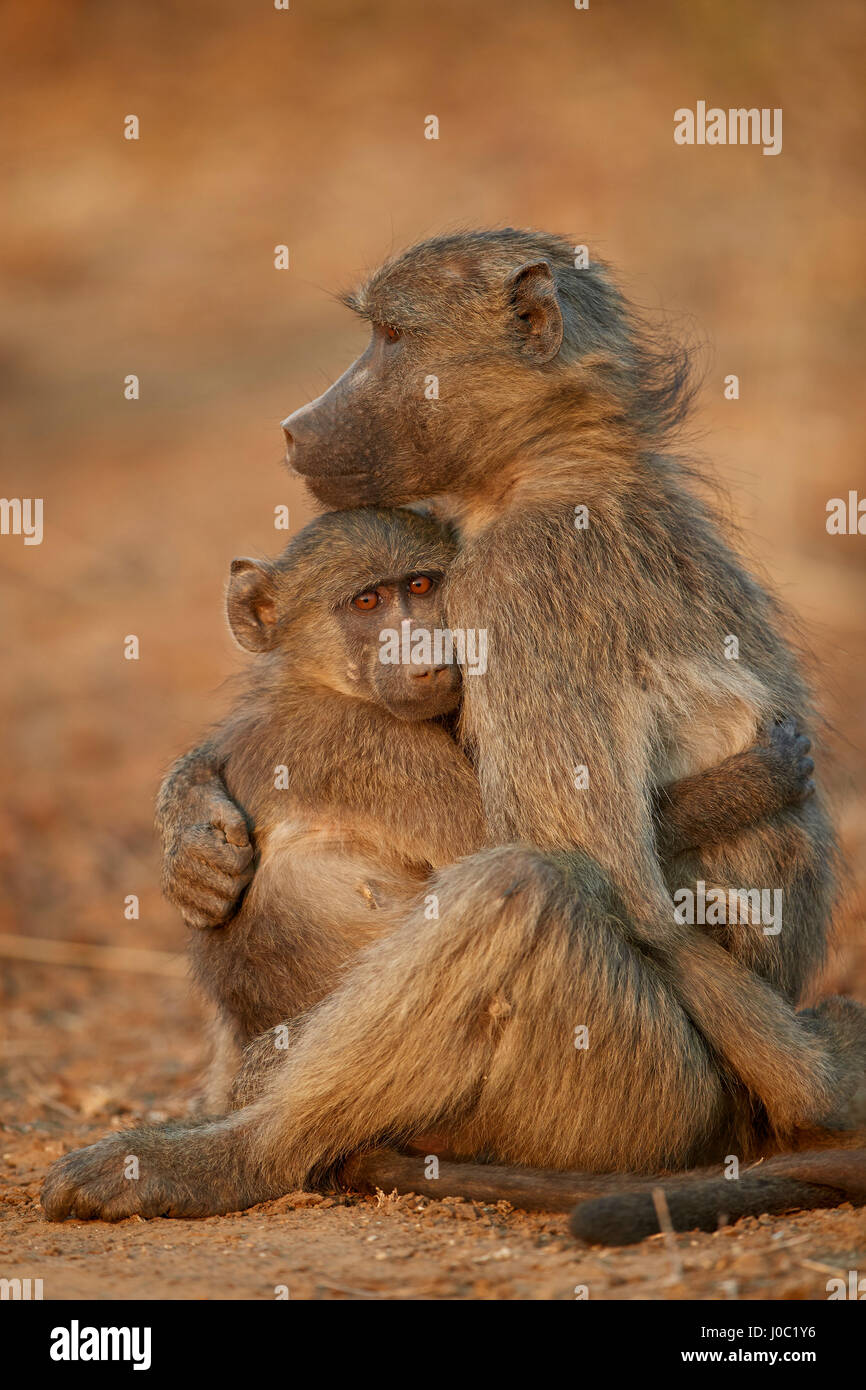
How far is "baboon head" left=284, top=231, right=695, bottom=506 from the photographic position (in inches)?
161

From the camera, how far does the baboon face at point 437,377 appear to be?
4098 mm

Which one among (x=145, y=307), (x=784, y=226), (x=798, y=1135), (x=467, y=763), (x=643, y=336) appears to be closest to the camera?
(x=798, y=1135)

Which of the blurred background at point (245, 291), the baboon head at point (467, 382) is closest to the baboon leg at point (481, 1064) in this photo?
the baboon head at point (467, 382)

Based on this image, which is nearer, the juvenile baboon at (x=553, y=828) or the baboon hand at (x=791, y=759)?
the juvenile baboon at (x=553, y=828)

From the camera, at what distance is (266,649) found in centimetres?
453

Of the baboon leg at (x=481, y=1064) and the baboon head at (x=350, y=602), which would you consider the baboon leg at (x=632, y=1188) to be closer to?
the baboon leg at (x=481, y=1064)

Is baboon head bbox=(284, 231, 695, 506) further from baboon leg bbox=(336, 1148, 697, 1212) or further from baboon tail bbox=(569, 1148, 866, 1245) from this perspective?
baboon tail bbox=(569, 1148, 866, 1245)

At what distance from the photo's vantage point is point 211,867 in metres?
4.12

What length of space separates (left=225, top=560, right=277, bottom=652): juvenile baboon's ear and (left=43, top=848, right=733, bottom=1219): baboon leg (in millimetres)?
1153

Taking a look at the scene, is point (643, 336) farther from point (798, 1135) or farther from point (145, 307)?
point (145, 307)

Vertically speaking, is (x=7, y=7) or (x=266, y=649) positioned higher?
(x=7, y=7)

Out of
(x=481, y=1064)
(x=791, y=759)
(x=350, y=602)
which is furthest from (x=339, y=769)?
(x=791, y=759)

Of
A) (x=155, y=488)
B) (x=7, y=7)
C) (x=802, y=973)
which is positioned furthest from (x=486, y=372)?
(x=7, y=7)

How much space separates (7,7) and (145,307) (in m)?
4.46
